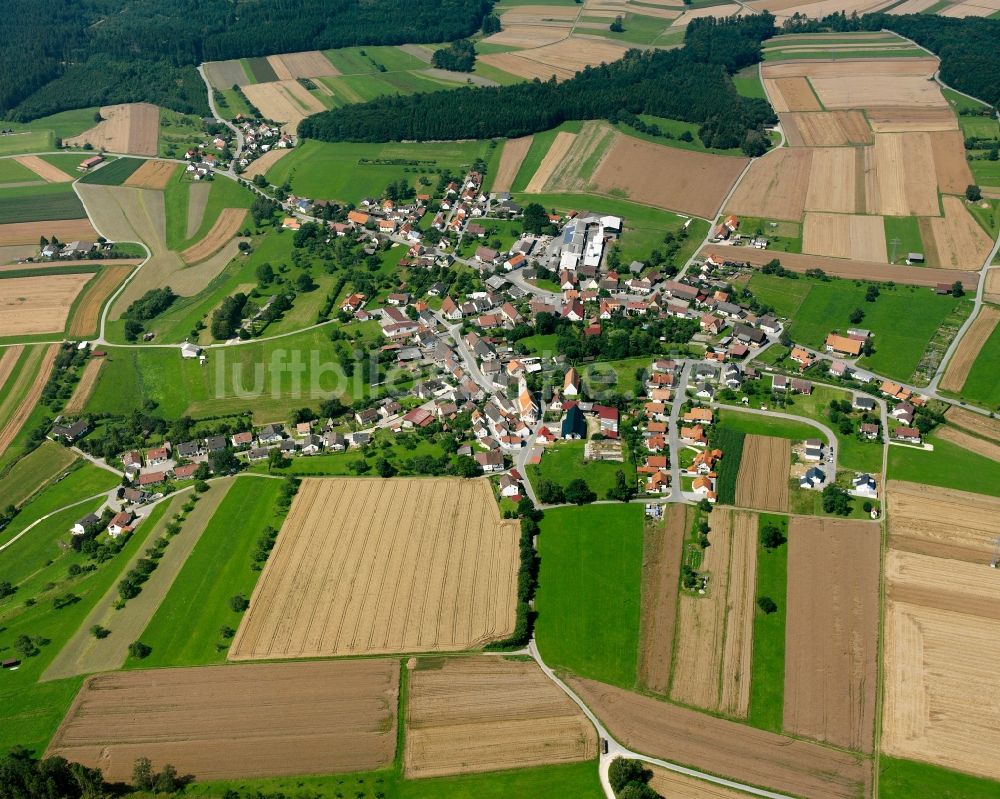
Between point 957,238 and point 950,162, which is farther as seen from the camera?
point 950,162

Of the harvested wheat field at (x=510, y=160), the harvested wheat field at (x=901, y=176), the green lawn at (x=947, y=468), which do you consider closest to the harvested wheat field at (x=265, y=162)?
the harvested wheat field at (x=510, y=160)

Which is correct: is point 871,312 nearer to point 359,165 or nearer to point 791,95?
point 791,95

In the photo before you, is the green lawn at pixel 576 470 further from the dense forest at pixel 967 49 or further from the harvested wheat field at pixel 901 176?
the dense forest at pixel 967 49

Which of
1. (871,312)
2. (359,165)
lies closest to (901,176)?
(871,312)

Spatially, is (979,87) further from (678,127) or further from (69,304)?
(69,304)

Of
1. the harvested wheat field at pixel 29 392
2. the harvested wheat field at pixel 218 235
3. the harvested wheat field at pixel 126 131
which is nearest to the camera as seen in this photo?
the harvested wheat field at pixel 29 392

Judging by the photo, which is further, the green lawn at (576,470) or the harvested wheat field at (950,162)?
the harvested wheat field at (950,162)
